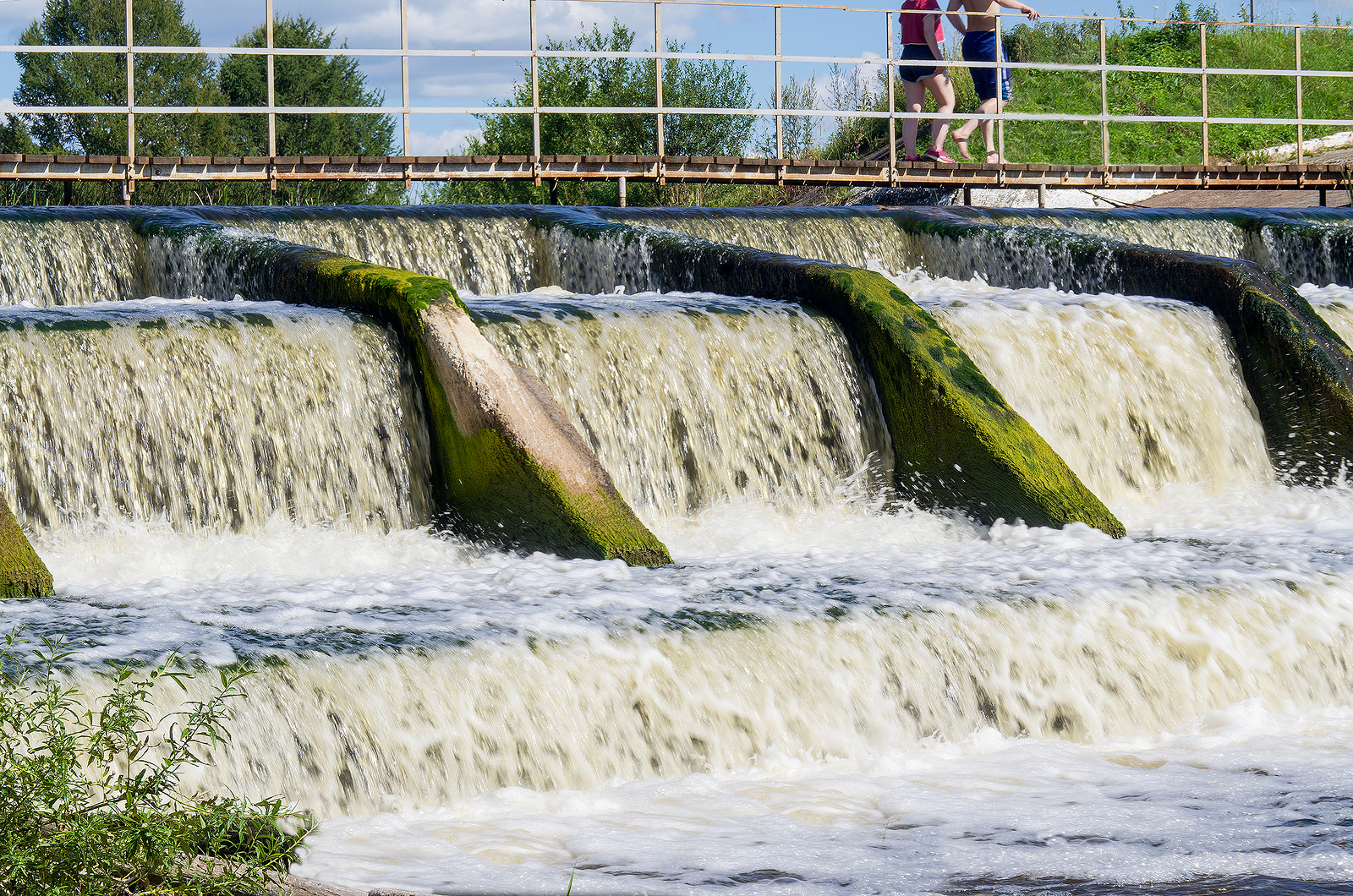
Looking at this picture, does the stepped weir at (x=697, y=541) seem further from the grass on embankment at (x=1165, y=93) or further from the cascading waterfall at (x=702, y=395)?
the grass on embankment at (x=1165, y=93)

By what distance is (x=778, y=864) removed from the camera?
3.80 meters

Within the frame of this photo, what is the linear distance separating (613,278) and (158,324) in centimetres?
431

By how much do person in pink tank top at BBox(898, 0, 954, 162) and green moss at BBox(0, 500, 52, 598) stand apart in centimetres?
1173

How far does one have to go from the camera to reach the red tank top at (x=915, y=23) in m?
15.8

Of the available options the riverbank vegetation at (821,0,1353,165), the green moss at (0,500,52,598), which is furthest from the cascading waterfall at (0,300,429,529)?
the riverbank vegetation at (821,0,1353,165)

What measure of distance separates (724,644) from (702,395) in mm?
3144

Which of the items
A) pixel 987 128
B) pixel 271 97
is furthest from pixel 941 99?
pixel 271 97

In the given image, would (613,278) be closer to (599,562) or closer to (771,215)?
(771,215)

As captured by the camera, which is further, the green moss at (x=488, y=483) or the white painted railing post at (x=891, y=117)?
the white painted railing post at (x=891, y=117)

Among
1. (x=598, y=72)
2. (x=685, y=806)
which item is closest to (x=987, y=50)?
(x=685, y=806)

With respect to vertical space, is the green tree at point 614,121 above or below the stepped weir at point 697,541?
above

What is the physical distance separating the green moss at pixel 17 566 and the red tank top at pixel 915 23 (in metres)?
12.4

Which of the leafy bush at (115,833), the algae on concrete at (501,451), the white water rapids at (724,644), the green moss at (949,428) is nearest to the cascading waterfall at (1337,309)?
the white water rapids at (724,644)

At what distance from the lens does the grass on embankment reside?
2802 cm
